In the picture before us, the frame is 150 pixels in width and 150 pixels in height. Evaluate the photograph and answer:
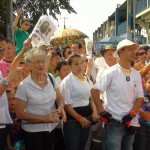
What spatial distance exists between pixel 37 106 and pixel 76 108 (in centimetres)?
70

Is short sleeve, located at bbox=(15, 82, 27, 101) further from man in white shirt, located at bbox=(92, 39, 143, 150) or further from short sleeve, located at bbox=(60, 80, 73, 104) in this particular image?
man in white shirt, located at bbox=(92, 39, 143, 150)

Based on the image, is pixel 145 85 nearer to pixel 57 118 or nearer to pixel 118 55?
pixel 118 55

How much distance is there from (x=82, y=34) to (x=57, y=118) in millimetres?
4267

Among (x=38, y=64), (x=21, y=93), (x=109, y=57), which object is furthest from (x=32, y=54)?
(x=109, y=57)

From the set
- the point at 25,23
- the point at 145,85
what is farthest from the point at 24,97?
the point at 25,23

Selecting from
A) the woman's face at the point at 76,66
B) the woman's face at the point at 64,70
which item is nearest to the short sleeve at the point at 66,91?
the woman's face at the point at 76,66

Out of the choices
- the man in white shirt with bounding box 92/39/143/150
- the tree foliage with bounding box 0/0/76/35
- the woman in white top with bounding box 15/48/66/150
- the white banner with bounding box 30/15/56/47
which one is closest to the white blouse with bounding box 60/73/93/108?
the man in white shirt with bounding box 92/39/143/150

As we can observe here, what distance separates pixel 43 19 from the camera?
5219 mm

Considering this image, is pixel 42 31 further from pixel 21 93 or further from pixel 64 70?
pixel 21 93

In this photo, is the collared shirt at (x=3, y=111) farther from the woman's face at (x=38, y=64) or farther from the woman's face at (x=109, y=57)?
the woman's face at (x=109, y=57)

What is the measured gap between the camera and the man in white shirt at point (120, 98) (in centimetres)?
439

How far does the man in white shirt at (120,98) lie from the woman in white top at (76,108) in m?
0.29

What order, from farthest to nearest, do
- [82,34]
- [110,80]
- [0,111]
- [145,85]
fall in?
[82,34], [145,85], [110,80], [0,111]

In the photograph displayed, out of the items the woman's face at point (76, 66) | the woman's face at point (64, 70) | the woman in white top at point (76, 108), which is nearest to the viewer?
the woman in white top at point (76, 108)
